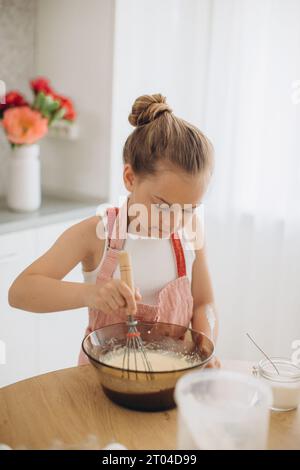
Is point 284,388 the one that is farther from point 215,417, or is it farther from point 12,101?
point 12,101

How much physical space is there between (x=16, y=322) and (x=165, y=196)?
1.14m

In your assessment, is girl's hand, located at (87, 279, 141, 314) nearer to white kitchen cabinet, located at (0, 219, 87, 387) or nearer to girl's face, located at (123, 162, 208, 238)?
girl's face, located at (123, 162, 208, 238)

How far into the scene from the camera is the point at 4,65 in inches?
95.3

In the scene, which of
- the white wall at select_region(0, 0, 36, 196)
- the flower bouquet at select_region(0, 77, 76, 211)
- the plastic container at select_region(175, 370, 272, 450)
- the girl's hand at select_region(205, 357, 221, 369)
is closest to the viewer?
the plastic container at select_region(175, 370, 272, 450)

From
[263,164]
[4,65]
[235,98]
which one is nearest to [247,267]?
[263,164]

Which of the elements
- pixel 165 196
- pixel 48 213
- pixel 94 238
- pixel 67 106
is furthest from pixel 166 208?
pixel 67 106

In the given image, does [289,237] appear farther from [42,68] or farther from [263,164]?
[42,68]

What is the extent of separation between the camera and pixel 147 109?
4.18ft

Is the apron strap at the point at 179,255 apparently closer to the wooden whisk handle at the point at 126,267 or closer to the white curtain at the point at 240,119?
the wooden whisk handle at the point at 126,267

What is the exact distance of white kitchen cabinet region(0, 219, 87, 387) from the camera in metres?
2.04

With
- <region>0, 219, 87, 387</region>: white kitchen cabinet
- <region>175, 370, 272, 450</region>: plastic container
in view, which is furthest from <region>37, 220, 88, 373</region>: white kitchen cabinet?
<region>175, 370, 272, 450</region>: plastic container

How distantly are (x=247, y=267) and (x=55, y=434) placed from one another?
1660 mm

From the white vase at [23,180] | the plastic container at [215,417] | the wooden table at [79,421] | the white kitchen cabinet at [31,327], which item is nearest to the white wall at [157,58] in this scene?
the white vase at [23,180]

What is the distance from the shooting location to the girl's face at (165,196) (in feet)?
3.95
